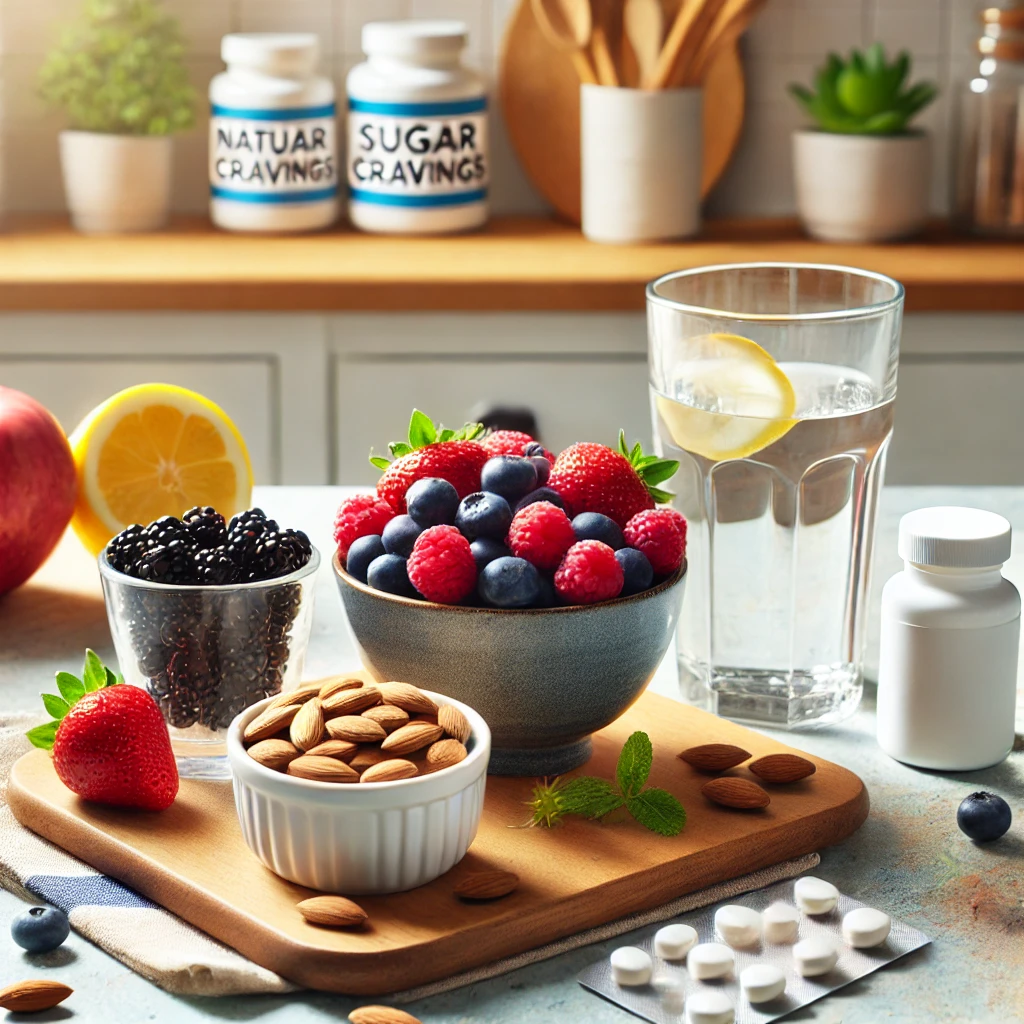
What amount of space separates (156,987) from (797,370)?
569 millimetres

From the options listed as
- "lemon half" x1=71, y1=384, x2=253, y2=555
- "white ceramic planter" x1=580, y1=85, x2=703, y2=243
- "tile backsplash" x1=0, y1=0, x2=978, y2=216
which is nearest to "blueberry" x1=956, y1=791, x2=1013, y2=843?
"lemon half" x1=71, y1=384, x2=253, y2=555

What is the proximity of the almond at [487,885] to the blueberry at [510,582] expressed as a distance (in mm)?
162

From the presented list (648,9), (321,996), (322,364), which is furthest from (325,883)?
(648,9)

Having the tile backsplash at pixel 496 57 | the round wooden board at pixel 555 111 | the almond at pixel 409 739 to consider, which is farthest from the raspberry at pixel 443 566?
the tile backsplash at pixel 496 57

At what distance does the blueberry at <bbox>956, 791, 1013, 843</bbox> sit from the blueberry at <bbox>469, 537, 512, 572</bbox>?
0.30 meters

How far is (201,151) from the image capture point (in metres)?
2.76

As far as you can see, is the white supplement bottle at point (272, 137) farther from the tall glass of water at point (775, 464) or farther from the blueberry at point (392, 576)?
the blueberry at point (392, 576)

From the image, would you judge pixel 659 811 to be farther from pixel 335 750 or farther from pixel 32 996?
pixel 32 996

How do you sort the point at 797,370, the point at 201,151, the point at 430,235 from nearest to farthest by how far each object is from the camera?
1. the point at 797,370
2. the point at 430,235
3. the point at 201,151

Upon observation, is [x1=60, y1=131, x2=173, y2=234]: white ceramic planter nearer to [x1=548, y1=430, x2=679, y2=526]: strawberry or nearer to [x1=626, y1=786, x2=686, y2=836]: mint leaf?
[x1=548, y1=430, x2=679, y2=526]: strawberry

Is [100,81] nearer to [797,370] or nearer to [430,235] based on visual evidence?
[430,235]

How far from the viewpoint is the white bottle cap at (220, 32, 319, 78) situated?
8.03 feet

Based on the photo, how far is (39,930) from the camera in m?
0.78

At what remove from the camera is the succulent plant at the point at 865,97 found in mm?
2432
